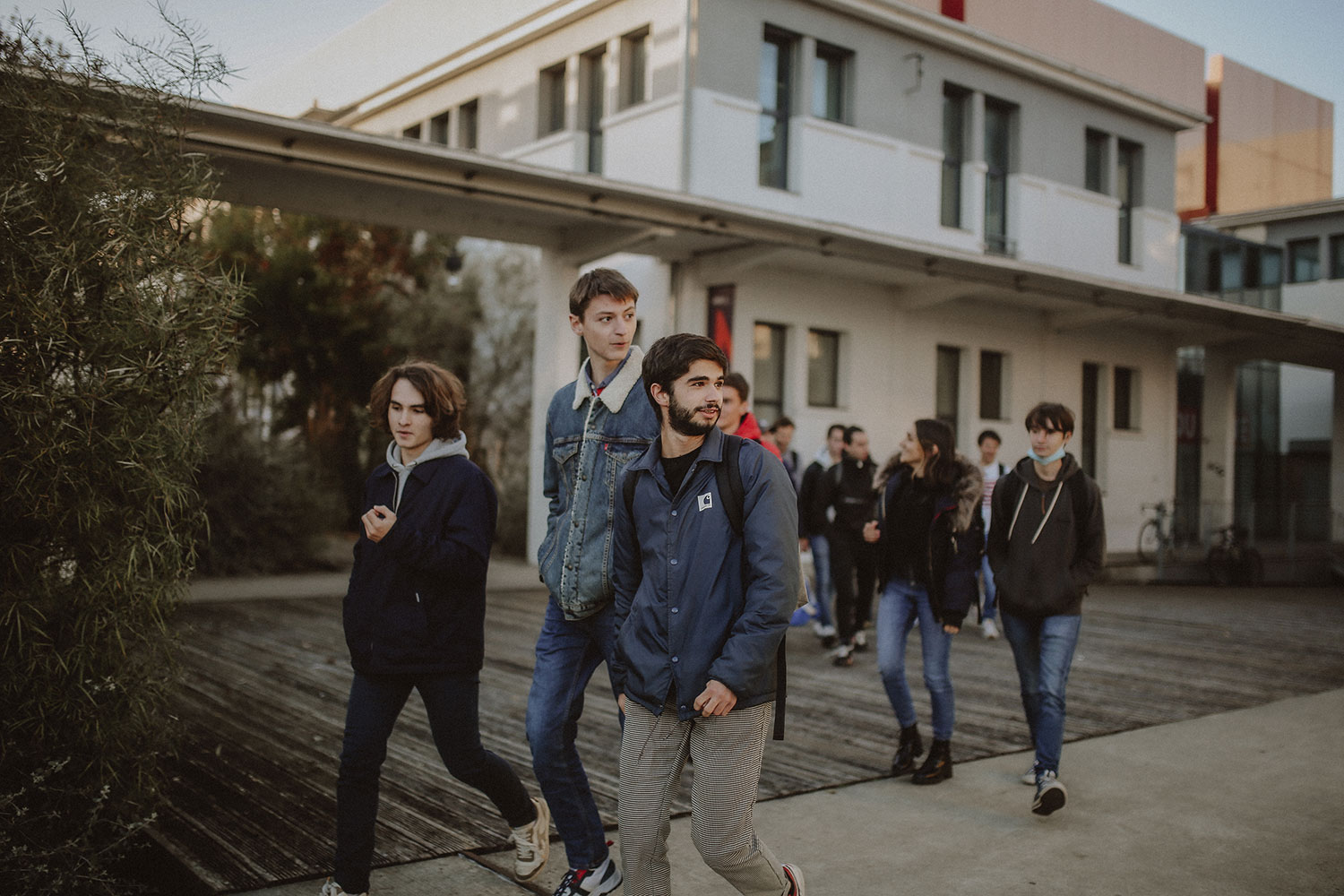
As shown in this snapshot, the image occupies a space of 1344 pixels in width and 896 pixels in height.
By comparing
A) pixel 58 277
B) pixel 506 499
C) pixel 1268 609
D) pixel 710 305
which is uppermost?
pixel 710 305

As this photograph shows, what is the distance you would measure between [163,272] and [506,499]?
43.9 feet

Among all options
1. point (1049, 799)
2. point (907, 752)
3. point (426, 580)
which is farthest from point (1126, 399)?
point (426, 580)

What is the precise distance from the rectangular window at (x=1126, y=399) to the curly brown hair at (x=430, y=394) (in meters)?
19.8

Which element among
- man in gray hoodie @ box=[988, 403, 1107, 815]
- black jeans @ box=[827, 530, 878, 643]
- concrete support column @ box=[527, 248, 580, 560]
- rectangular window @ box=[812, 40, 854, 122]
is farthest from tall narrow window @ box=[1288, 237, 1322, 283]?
man in gray hoodie @ box=[988, 403, 1107, 815]

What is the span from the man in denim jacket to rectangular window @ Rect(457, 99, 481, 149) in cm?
1709

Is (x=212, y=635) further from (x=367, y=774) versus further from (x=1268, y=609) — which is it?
(x=1268, y=609)

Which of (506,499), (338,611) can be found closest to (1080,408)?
(506,499)

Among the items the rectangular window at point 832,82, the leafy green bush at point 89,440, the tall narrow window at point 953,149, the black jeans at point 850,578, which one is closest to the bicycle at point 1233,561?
the tall narrow window at point 953,149

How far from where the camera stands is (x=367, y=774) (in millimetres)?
3695

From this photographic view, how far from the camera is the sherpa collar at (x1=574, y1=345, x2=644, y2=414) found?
12.4 feet

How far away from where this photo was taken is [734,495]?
3184 millimetres

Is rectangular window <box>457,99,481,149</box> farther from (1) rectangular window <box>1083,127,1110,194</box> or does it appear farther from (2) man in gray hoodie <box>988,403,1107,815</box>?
(2) man in gray hoodie <box>988,403,1107,815</box>

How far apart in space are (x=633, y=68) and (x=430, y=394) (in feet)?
45.3

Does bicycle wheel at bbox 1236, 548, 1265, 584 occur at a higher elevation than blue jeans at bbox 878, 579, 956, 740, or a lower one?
lower
